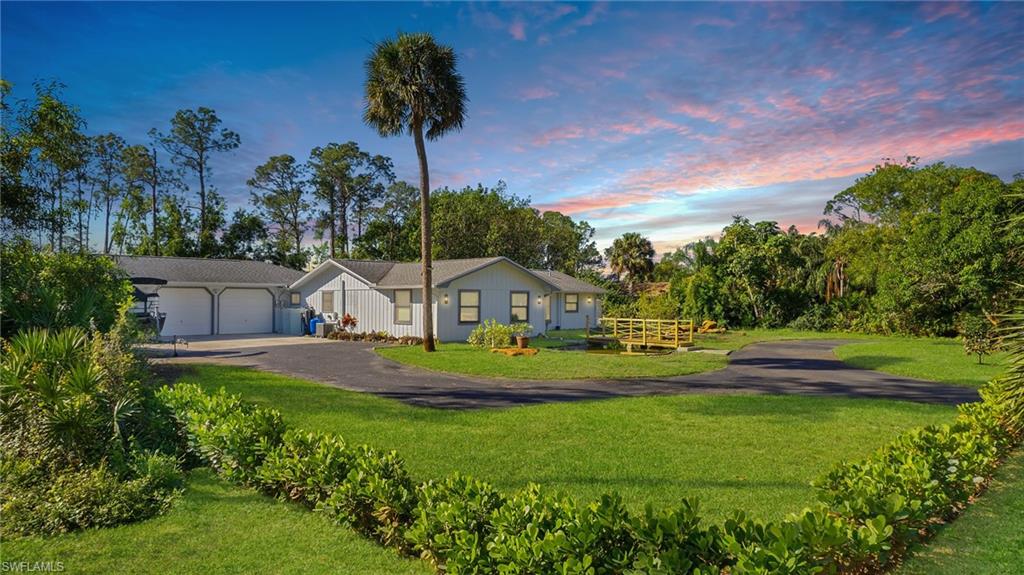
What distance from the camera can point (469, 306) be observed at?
25250 mm

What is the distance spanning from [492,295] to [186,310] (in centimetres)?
1556

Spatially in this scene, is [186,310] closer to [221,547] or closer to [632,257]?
[221,547]

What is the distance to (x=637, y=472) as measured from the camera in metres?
6.29

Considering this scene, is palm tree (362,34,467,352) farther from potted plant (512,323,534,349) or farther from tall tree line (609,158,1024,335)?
tall tree line (609,158,1024,335)

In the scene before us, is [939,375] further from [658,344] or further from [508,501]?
[508,501]

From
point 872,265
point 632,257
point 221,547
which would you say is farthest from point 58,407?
point 632,257

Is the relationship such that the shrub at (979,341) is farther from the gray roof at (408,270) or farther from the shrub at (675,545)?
the shrub at (675,545)

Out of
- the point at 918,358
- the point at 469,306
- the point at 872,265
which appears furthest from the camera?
the point at 872,265

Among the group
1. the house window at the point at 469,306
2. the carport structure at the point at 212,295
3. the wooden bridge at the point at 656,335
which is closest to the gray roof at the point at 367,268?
the house window at the point at 469,306

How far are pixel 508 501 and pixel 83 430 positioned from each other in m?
5.09

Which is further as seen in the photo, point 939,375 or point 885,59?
point 939,375

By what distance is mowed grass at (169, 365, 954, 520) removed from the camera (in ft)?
19.2

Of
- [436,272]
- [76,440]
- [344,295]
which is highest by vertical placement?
[436,272]

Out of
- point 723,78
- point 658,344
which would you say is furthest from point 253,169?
point 723,78
